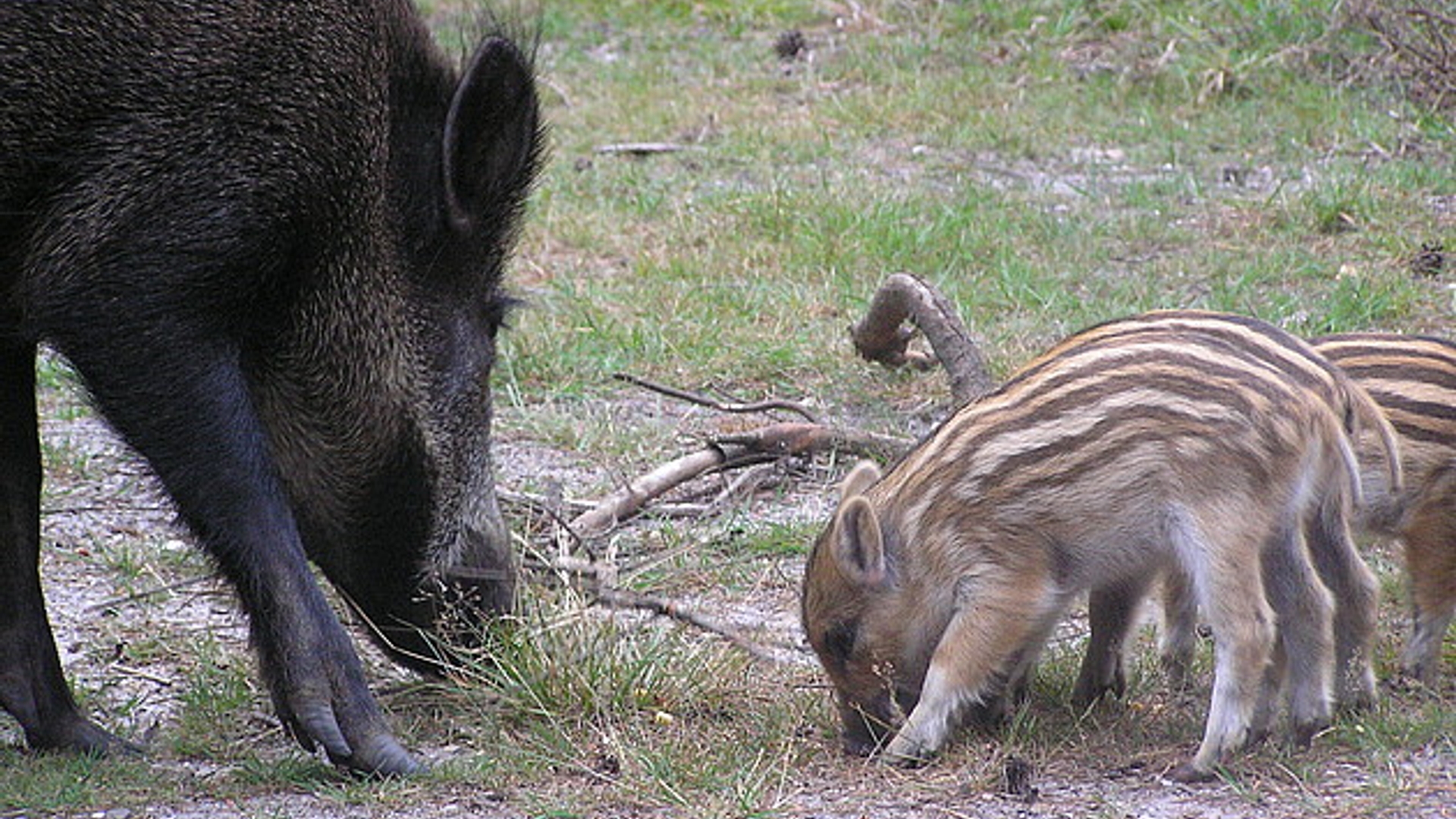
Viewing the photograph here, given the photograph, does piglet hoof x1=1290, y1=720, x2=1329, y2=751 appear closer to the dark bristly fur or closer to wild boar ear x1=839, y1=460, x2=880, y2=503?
the dark bristly fur

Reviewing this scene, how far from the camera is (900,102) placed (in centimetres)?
1058

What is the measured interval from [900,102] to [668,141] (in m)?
1.21

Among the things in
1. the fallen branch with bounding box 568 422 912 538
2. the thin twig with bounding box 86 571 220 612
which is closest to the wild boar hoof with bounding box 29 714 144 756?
the thin twig with bounding box 86 571 220 612

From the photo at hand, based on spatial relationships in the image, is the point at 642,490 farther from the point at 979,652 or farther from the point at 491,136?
the point at 979,652

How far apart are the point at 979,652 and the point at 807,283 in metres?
3.85

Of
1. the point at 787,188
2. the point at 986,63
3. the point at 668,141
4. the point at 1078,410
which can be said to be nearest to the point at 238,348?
the point at 1078,410

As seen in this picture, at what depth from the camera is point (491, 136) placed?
4598 millimetres

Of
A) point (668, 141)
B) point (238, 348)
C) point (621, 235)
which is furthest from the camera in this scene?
point (668, 141)

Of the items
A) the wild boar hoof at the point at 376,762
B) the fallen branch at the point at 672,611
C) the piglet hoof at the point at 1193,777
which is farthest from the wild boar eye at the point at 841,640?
the wild boar hoof at the point at 376,762

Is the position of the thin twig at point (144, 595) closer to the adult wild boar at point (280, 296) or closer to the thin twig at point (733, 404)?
the adult wild boar at point (280, 296)

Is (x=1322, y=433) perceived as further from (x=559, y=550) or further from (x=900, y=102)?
(x=900, y=102)

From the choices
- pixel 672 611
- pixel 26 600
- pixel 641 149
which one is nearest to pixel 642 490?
pixel 672 611

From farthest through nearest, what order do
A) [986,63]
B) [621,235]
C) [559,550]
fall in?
[986,63], [621,235], [559,550]

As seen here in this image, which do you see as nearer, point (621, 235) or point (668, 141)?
point (621, 235)
